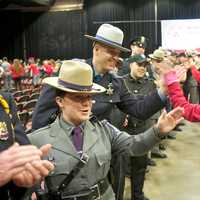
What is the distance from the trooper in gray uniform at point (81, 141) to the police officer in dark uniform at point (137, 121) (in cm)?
223

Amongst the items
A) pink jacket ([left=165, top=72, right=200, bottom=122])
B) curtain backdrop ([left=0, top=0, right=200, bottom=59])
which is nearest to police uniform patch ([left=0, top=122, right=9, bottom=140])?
pink jacket ([left=165, top=72, right=200, bottom=122])

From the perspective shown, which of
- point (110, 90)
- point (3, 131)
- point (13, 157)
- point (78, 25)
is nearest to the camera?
point (13, 157)

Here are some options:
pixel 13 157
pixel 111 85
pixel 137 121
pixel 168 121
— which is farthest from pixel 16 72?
pixel 13 157

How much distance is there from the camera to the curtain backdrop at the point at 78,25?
18391 millimetres

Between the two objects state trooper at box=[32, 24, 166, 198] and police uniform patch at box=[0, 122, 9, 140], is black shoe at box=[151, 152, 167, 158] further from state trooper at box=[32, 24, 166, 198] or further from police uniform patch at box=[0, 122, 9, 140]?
police uniform patch at box=[0, 122, 9, 140]

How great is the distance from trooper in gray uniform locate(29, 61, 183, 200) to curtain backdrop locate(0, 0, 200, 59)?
15.8m

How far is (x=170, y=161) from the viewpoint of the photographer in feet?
20.3

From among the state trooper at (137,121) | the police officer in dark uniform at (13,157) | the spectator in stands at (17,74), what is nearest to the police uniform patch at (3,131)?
the police officer in dark uniform at (13,157)

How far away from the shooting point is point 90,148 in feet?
6.76

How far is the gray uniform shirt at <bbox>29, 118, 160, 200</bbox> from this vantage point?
79.5 inches

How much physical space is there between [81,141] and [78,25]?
18095 mm

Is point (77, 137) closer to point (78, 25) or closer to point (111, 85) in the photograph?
point (111, 85)

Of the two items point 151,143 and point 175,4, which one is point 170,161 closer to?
point 151,143

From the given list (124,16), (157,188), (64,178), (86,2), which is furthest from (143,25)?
(64,178)
